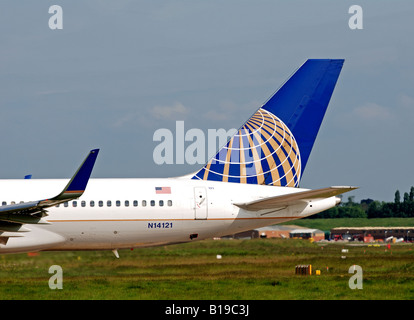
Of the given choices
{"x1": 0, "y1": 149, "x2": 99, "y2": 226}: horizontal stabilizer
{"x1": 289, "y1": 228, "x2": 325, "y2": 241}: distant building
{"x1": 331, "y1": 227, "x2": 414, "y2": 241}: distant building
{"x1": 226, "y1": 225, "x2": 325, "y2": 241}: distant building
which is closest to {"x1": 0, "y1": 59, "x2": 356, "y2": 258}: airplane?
{"x1": 0, "y1": 149, "x2": 99, "y2": 226}: horizontal stabilizer

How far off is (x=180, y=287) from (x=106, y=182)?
567 centimetres

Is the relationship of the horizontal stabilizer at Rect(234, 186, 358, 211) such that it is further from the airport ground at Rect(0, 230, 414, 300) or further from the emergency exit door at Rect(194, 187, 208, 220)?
the airport ground at Rect(0, 230, 414, 300)

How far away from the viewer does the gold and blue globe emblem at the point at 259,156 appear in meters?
30.3

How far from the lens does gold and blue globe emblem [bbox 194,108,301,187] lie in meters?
30.3

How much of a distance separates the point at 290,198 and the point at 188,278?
18.8 feet

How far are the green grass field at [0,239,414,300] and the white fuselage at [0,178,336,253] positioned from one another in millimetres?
1633

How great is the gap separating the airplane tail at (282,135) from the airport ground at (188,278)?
4.49 metres

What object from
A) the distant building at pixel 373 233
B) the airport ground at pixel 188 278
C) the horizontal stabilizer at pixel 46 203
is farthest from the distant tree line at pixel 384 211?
the horizontal stabilizer at pixel 46 203

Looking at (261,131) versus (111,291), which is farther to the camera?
(261,131)

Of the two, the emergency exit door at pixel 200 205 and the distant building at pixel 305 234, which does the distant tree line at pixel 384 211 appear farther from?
the emergency exit door at pixel 200 205

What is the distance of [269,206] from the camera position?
28.8 m
